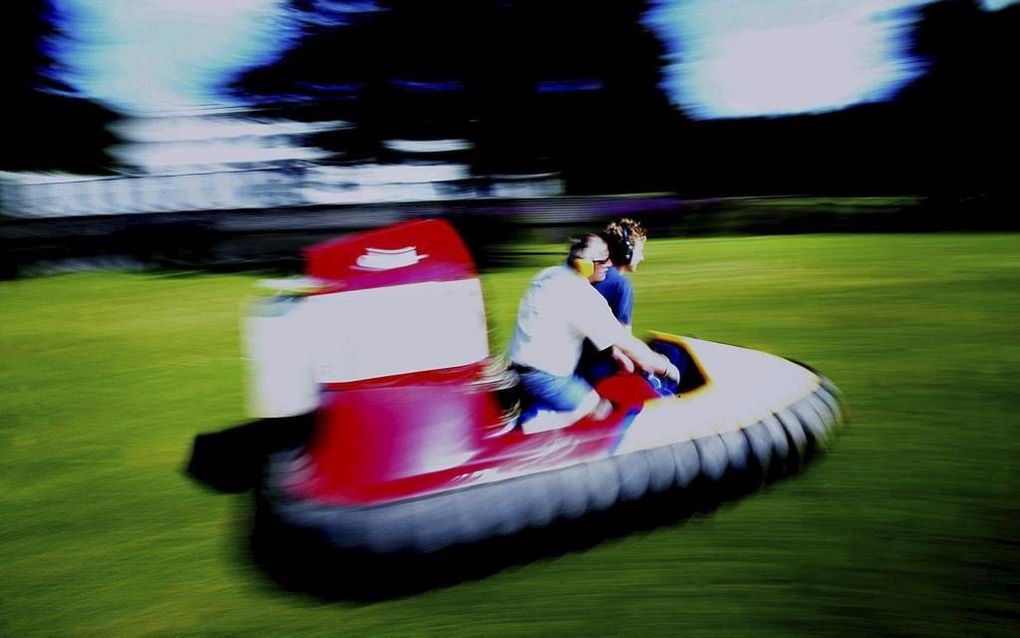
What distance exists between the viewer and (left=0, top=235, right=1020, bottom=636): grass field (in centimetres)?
242

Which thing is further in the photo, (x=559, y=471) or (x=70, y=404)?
(x=70, y=404)

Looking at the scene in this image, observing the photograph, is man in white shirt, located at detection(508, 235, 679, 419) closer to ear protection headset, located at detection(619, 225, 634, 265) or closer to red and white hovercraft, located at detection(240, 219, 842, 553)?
red and white hovercraft, located at detection(240, 219, 842, 553)

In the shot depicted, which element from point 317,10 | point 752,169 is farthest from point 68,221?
point 752,169

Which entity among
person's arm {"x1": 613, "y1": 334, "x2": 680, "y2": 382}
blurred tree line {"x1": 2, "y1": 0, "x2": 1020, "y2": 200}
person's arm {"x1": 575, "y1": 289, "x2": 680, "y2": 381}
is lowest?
person's arm {"x1": 613, "y1": 334, "x2": 680, "y2": 382}

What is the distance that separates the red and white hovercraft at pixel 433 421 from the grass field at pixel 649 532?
8.3 inches

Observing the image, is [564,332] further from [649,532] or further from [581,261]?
[649,532]

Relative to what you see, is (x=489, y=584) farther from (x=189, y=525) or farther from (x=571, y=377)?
(x=189, y=525)

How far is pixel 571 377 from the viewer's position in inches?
115

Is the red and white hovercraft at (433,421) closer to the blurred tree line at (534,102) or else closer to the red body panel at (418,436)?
the red body panel at (418,436)

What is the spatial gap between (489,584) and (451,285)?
1.03 m

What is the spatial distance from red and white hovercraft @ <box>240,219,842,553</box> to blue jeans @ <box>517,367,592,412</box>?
0.19 feet

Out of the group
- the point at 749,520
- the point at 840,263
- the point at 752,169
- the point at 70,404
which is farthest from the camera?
the point at 752,169

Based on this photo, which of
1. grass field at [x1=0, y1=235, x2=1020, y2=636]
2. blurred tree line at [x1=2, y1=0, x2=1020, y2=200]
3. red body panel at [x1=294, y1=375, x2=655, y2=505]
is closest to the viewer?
grass field at [x1=0, y1=235, x2=1020, y2=636]

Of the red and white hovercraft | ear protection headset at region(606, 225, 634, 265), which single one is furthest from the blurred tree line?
the red and white hovercraft
